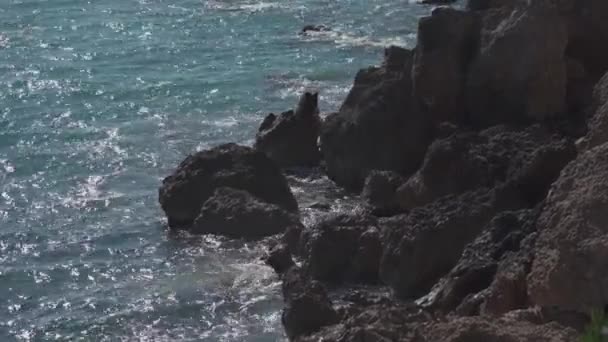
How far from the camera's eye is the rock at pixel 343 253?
1917 centimetres

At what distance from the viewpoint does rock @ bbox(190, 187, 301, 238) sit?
2223cm

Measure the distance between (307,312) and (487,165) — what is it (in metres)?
4.65

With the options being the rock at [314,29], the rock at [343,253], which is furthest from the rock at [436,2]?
the rock at [343,253]

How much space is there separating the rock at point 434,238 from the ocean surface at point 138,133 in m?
1.90

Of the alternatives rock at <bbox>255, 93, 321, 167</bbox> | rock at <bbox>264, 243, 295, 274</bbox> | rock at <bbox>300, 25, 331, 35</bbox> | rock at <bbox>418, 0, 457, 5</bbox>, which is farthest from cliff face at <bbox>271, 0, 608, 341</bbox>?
rock at <bbox>418, 0, 457, 5</bbox>

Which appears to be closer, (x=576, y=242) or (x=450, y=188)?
(x=576, y=242)

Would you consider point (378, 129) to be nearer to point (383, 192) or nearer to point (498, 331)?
point (383, 192)

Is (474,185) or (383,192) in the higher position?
(474,185)

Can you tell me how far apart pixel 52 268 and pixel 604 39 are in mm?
10210

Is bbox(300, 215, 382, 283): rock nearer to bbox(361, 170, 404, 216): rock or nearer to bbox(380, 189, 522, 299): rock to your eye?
bbox(380, 189, 522, 299): rock

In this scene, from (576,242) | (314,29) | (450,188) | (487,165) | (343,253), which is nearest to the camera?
(576,242)

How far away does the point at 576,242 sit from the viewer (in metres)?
11.5

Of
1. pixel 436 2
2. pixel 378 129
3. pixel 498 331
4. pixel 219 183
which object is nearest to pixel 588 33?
pixel 378 129

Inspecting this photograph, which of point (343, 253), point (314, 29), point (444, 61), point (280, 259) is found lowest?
point (314, 29)
